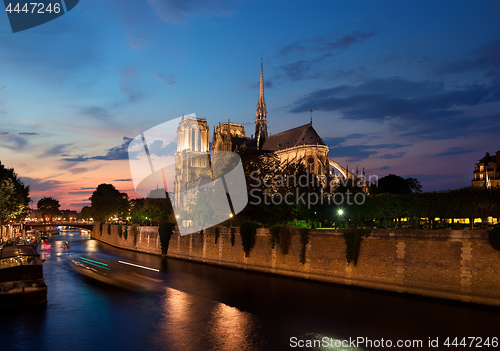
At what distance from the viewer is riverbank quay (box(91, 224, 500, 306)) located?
711 inches

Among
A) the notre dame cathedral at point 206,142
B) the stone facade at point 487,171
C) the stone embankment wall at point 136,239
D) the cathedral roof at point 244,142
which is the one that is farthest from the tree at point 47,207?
the stone facade at point 487,171

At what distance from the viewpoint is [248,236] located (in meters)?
30.6

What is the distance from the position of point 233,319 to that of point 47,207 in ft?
600

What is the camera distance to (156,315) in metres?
18.1

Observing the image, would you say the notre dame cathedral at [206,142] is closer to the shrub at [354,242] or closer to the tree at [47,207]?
the shrub at [354,242]

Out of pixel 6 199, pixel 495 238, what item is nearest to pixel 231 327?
pixel 495 238

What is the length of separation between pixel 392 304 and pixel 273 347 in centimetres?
835

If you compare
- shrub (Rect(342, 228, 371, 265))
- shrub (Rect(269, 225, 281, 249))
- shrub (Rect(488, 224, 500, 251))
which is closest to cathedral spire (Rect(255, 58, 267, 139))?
shrub (Rect(269, 225, 281, 249))

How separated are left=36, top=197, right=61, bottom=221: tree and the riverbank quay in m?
167

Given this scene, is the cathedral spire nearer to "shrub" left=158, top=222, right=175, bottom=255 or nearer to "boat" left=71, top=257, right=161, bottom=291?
"shrub" left=158, top=222, right=175, bottom=255

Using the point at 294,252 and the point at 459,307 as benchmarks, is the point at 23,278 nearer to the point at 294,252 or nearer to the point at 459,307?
the point at 294,252

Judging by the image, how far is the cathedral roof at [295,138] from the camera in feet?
267

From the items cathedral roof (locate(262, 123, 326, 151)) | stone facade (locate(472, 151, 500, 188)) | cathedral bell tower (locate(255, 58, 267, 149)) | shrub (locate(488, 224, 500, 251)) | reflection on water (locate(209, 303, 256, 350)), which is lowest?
reflection on water (locate(209, 303, 256, 350))

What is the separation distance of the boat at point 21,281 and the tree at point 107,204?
3169 inches
